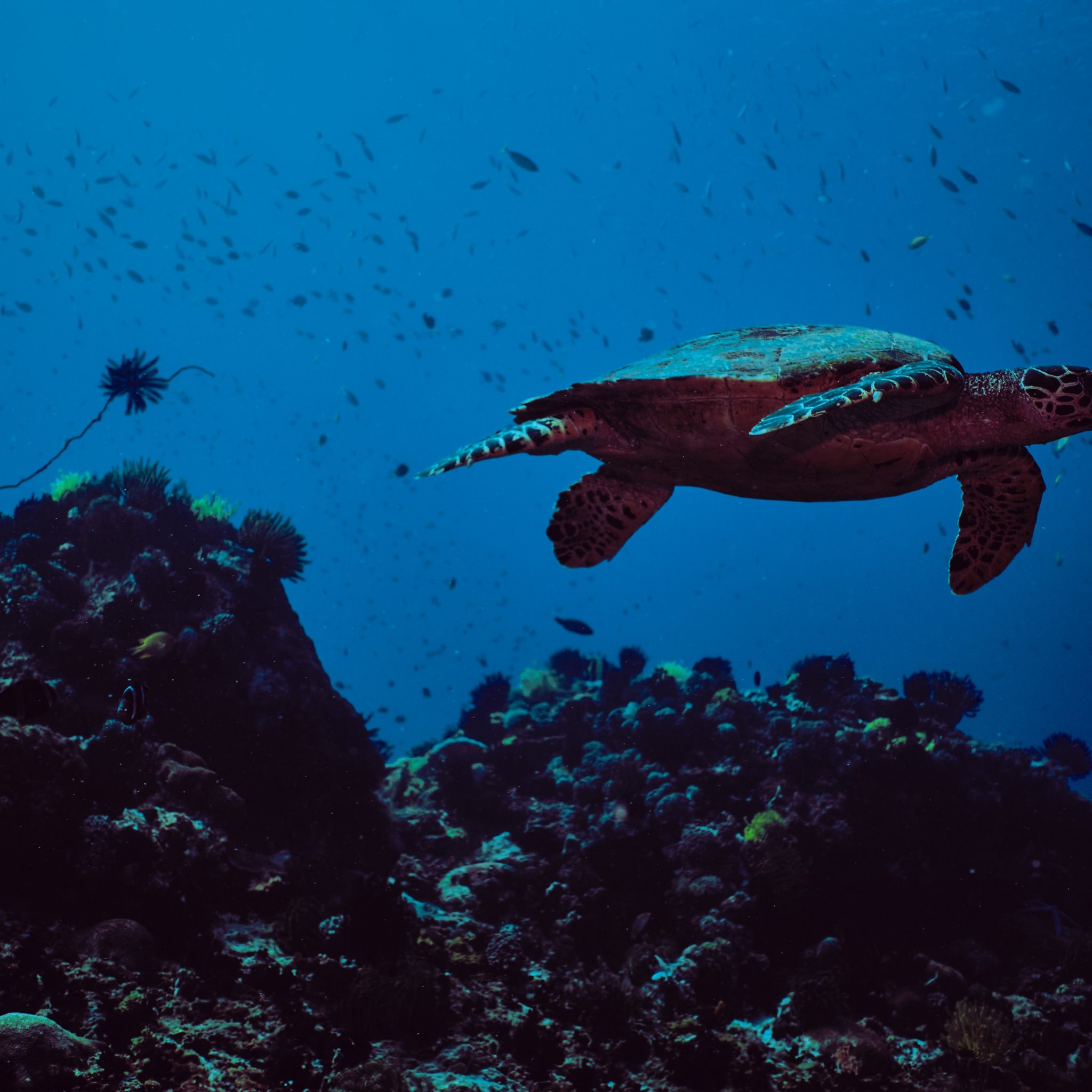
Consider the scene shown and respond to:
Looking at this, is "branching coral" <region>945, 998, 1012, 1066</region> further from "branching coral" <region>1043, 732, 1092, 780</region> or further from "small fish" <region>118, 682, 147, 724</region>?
"branching coral" <region>1043, 732, 1092, 780</region>

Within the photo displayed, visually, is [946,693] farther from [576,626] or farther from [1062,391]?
[1062,391]

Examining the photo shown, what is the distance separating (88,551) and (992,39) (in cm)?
4797

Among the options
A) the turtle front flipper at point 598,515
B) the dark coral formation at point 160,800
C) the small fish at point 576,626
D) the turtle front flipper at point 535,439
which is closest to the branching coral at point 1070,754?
the small fish at point 576,626

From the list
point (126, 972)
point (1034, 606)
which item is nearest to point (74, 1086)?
point (126, 972)

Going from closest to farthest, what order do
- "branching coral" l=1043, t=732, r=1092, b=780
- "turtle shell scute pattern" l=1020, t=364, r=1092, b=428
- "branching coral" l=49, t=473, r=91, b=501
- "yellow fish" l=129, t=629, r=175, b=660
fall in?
"turtle shell scute pattern" l=1020, t=364, r=1092, b=428 < "yellow fish" l=129, t=629, r=175, b=660 < "branching coral" l=49, t=473, r=91, b=501 < "branching coral" l=1043, t=732, r=1092, b=780

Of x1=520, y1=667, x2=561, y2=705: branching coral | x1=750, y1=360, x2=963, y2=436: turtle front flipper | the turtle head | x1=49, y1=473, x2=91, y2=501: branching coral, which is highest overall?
x1=49, y1=473, x2=91, y2=501: branching coral

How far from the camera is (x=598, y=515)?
6.12 m

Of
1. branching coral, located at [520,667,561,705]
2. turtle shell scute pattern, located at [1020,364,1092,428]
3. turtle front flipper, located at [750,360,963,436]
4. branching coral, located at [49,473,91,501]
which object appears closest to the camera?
turtle front flipper, located at [750,360,963,436]

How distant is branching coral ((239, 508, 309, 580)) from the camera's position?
9500mm

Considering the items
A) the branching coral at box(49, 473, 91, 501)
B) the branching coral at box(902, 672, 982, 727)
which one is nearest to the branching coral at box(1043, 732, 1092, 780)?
the branching coral at box(902, 672, 982, 727)

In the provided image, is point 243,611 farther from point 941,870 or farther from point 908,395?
point 941,870

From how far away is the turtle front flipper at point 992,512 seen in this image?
4809 millimetres

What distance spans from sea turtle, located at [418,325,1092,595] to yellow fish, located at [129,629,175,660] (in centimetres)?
473

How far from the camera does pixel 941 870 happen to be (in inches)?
280
